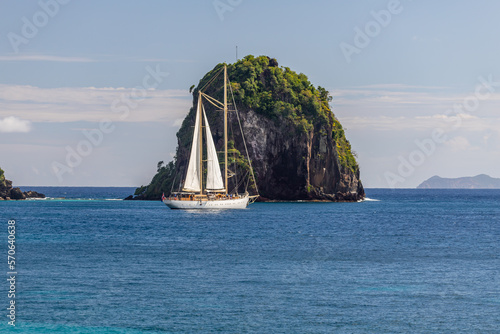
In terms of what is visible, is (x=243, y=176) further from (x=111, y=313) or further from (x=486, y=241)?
(x=111, y=313)

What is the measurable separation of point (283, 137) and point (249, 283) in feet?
408

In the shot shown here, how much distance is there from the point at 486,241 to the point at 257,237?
23.2m

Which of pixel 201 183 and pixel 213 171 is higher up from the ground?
pixel 213 171

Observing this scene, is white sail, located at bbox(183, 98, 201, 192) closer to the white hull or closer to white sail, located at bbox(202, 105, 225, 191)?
white sail, located at bbox(202, 105, 225, 191)

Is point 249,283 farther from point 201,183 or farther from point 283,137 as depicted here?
point 283,137

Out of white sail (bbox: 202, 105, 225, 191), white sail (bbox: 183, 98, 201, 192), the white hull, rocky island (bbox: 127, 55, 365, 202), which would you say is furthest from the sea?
rocky island (bbox: 127, 55, 365, 202)

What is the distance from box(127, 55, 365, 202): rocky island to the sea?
8820 cm

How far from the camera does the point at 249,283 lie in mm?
41344

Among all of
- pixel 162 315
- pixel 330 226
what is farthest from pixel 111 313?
pixel 330 226

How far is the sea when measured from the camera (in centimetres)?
3219

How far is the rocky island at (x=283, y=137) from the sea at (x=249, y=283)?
88196 millimetres

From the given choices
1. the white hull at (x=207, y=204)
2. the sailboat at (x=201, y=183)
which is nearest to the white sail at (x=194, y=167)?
the sailboat at (x=201, y=183)

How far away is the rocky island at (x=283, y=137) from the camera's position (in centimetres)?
16300

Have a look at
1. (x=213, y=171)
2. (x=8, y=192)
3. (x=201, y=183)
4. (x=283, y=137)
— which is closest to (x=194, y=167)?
(x=201, y=183)
